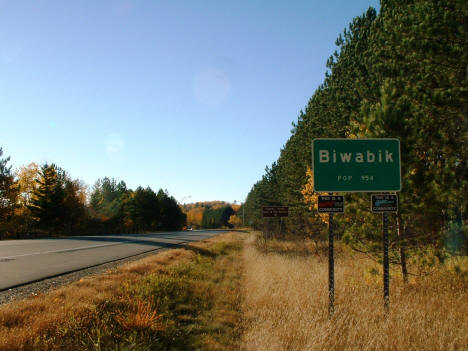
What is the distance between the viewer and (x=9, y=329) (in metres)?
4.23

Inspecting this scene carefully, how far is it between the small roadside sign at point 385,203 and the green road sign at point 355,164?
19cm

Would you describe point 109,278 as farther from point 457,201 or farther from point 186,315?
point 457,201

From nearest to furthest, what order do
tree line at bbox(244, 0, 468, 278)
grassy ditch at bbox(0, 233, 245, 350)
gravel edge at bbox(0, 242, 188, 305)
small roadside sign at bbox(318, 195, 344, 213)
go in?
1. grassy ditch at bbox(0, 233, 245, 350)
2. small roadside sign at bbox(318, 195, 344, 213)
3. gravel edge at bbox(0, 242, 188, 305)
4. tree line at bbox(244, 0, 468, 278)

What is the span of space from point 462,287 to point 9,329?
8.83 meters

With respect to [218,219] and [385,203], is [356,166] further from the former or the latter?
[218,219]

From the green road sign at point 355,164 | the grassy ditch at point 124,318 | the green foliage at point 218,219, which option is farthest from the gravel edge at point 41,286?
the green foliage at point 218,219

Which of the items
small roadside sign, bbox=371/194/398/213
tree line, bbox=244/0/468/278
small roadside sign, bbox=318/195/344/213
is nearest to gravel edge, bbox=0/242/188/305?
small roadside sign, bbox=318/195/344/213

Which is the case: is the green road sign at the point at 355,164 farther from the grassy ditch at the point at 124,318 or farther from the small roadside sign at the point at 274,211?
the small roadside sign at the point at 274,211

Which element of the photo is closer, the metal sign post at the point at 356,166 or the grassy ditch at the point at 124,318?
the grassy ditch at the point at 124,318

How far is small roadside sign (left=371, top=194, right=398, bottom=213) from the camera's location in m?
5.84

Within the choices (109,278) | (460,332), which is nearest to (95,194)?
(109,278)

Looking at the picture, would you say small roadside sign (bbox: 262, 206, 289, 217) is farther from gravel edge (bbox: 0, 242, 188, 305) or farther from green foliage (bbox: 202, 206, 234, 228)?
green foliage (bbox: 202, 206, 234, 228)

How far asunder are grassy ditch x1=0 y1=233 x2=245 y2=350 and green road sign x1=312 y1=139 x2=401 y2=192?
10.1 feet

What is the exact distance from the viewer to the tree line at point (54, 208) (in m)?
38.3
